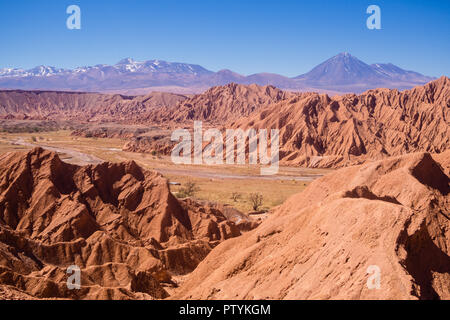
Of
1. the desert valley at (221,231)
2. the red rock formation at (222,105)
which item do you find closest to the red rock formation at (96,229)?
the desert valley at (221,231)

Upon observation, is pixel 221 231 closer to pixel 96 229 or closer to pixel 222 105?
pixel 96 229

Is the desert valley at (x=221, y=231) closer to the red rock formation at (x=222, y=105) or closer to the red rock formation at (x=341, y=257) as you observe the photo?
the red rock formation at (x=341, y=257)

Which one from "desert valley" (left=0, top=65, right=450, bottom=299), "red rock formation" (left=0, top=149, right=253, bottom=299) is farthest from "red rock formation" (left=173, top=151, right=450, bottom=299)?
"red rock formation" (left=0, top=149, right=253, bottom=299)

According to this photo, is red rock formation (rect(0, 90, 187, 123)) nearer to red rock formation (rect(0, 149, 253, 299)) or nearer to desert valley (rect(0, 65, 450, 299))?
desert valley (rect(0, 65, 450, 299))

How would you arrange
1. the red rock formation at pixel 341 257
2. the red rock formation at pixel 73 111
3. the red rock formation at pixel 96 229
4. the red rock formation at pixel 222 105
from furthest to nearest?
the red rock formation at pixel 73 111
the red rock formation at pixel 222 105
the red rock formation at pixel 96 229
the red rock formation at pixel 341 257
